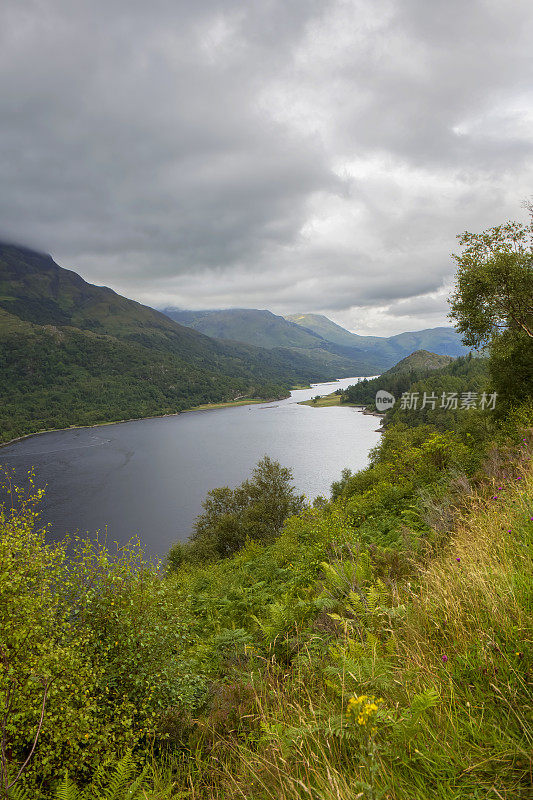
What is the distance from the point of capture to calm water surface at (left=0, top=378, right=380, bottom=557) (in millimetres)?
49719

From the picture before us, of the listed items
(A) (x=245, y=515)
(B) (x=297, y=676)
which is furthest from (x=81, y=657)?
(A) (x=245, y=515)

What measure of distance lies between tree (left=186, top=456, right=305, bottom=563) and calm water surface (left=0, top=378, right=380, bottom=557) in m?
10.7

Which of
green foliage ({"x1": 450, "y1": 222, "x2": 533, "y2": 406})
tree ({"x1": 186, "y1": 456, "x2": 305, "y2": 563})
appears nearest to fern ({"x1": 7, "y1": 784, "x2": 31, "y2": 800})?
green foliage ({"x1": 450, "y1": 222, "x2": 533, "y2": 406})

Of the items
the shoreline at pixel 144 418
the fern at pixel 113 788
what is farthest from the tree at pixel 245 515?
the shoreline at pixel 144 418

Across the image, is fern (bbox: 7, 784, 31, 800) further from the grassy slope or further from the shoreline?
the shoreline

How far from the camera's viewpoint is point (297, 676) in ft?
11.9

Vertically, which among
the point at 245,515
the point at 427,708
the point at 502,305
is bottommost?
the point at 245,515

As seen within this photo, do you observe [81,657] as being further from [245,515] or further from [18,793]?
[245,515]

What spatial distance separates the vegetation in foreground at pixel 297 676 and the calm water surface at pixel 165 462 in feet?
117

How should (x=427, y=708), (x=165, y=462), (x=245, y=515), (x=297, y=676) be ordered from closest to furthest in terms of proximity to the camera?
(x=427, y=708) → (x=297, y=676) → (x=245, y=515) → (x=165, y=462)

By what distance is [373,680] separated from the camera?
246cm

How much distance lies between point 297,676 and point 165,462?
80125 mm

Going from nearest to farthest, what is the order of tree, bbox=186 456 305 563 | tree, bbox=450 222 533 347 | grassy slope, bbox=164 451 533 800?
grassy slope, bbox=164 451 533 800, tree, bbox=450 222 533 347, tree, bbox=186 456 305 563

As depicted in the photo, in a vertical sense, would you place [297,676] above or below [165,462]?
above
